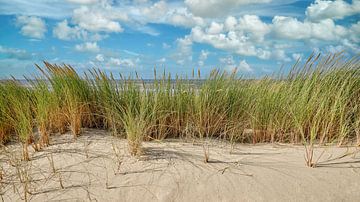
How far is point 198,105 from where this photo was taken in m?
4.49

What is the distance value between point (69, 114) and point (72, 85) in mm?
481

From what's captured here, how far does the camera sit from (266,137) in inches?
177

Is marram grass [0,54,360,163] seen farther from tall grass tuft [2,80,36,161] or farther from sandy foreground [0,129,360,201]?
sandy foreground [0,129,360,201]

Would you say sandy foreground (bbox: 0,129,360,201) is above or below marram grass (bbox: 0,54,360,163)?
below

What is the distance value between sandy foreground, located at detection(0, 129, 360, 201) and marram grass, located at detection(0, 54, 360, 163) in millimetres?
657

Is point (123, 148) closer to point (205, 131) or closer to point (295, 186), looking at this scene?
point (205, 131)

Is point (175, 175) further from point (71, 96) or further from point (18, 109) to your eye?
point (18, 109)

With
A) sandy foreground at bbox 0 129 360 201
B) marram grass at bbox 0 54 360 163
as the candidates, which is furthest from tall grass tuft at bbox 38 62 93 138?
sandy foreground at bbox 0 129 360 201

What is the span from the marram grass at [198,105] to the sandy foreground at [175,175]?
66 centimetres

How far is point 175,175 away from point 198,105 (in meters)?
1.61

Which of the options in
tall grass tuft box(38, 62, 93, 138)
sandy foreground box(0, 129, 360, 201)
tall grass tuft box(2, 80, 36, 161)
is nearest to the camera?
sandy foreground box(0, 129, 360, 201)

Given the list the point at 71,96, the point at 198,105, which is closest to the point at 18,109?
the point at 71,96

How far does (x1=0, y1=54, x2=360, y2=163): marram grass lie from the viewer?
4.32 metres

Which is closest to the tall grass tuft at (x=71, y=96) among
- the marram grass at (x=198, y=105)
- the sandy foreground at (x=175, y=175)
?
the marram grass at (x=198, y=105)
